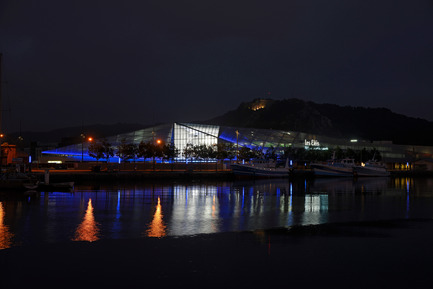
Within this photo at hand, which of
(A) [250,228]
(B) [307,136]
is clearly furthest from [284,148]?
(A) [250,228]

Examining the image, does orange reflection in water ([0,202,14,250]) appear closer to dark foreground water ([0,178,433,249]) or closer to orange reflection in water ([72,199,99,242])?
dark foreground water ([0,178,433,249])

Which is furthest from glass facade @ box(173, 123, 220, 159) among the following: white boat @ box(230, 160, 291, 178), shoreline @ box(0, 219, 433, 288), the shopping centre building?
shoreline @ box(0, 219, 433, 288)

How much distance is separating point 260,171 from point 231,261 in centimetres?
6268

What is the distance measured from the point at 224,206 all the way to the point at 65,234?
13599 millimetres

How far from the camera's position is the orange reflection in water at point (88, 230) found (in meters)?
18.4

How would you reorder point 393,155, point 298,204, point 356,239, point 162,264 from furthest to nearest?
point 393,155
point 298,204
point 356,239
point 162,264

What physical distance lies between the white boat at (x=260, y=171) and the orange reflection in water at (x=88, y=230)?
50.3m

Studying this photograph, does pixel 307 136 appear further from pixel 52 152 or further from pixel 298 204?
pixel 298 204

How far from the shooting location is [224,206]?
102 feet

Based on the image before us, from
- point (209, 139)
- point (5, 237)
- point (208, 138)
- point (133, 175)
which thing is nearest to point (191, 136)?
point (208, 138)

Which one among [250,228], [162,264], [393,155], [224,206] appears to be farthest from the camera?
[393,155]

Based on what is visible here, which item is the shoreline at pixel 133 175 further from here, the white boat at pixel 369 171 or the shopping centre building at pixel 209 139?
the shopping centre building at pixel 209 139

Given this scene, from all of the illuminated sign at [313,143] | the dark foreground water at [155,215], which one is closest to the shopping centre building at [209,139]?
the illuminated sign at [313,143]

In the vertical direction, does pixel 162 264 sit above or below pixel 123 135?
below
